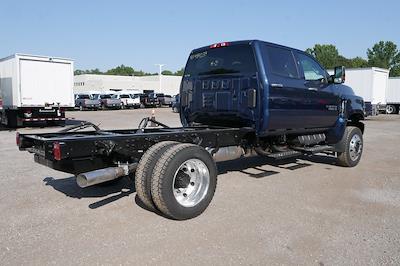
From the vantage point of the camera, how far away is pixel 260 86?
5.95m

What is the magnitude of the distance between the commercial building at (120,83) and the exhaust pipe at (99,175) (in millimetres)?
55075

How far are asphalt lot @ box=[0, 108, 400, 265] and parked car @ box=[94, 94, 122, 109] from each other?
100ft

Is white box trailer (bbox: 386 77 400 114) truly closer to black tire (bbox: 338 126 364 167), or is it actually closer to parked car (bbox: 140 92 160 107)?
parked car (bbox: 140 92 160 107)

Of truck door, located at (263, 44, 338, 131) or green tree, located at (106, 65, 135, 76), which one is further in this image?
green tree, located at (106, 65, 135, 76)

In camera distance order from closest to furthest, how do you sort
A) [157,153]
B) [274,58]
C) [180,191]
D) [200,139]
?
[157,153], [180,191], [200,139], [274,58]

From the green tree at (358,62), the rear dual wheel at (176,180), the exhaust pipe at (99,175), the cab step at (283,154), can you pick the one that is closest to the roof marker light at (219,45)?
the cab step at (283,154)

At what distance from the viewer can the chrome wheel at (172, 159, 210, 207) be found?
470cm

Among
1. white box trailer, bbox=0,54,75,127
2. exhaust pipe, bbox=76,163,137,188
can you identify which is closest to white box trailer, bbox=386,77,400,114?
white box trailer, bbox=0,54,75,127

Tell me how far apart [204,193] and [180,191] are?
0.97ft

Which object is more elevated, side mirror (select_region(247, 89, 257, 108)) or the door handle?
the door handle

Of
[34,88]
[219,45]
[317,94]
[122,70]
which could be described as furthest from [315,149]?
[122,70]

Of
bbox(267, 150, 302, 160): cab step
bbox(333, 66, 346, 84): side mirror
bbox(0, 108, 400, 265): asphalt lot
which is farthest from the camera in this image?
bbox(333, 66, 346, 84): side mirror

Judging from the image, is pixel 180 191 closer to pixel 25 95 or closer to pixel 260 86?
pixel 260 86

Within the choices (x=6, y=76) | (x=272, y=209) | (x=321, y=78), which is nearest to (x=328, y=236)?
(x=272, y=209)
